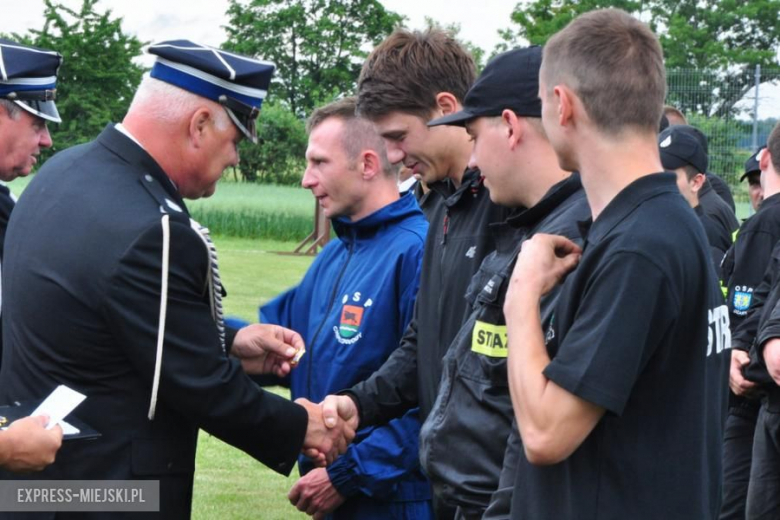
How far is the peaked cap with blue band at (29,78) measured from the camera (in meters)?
5.12

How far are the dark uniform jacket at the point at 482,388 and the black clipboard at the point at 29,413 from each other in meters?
1.01

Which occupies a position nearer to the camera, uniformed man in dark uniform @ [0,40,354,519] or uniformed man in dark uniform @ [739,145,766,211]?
uniformed man in dark uniform @ [0,40,354,519]

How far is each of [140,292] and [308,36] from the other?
71356mm

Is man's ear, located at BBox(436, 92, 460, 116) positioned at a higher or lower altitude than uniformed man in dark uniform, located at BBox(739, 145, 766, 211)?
higher

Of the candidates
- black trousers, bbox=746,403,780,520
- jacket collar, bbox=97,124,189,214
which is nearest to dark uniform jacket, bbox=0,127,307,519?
jacket collar, bbox=97,124,189,214

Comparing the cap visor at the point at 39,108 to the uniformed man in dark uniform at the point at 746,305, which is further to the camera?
the uniformed man in dark uniform at the point at 746,305

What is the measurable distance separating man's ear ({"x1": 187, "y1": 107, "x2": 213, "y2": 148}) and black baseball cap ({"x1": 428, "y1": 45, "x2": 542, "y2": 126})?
836 mm

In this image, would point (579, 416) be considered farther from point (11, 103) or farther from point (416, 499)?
point (11, 103)

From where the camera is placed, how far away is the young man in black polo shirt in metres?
2.42

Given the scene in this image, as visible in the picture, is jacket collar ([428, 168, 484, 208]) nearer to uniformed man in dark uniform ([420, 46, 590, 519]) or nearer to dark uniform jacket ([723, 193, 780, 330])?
uniformed man in dark uniform ([420, 46, 590, 519])

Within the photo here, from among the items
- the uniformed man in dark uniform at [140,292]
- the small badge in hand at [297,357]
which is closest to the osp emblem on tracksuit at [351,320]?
the small badge in hand at [297,357]

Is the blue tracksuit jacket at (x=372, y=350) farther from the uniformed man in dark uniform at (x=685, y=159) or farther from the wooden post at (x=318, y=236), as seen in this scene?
the wooden post at (x=318, y=236)

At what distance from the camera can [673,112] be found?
366 inches

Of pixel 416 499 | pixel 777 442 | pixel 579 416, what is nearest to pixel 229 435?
pixel 416 499
